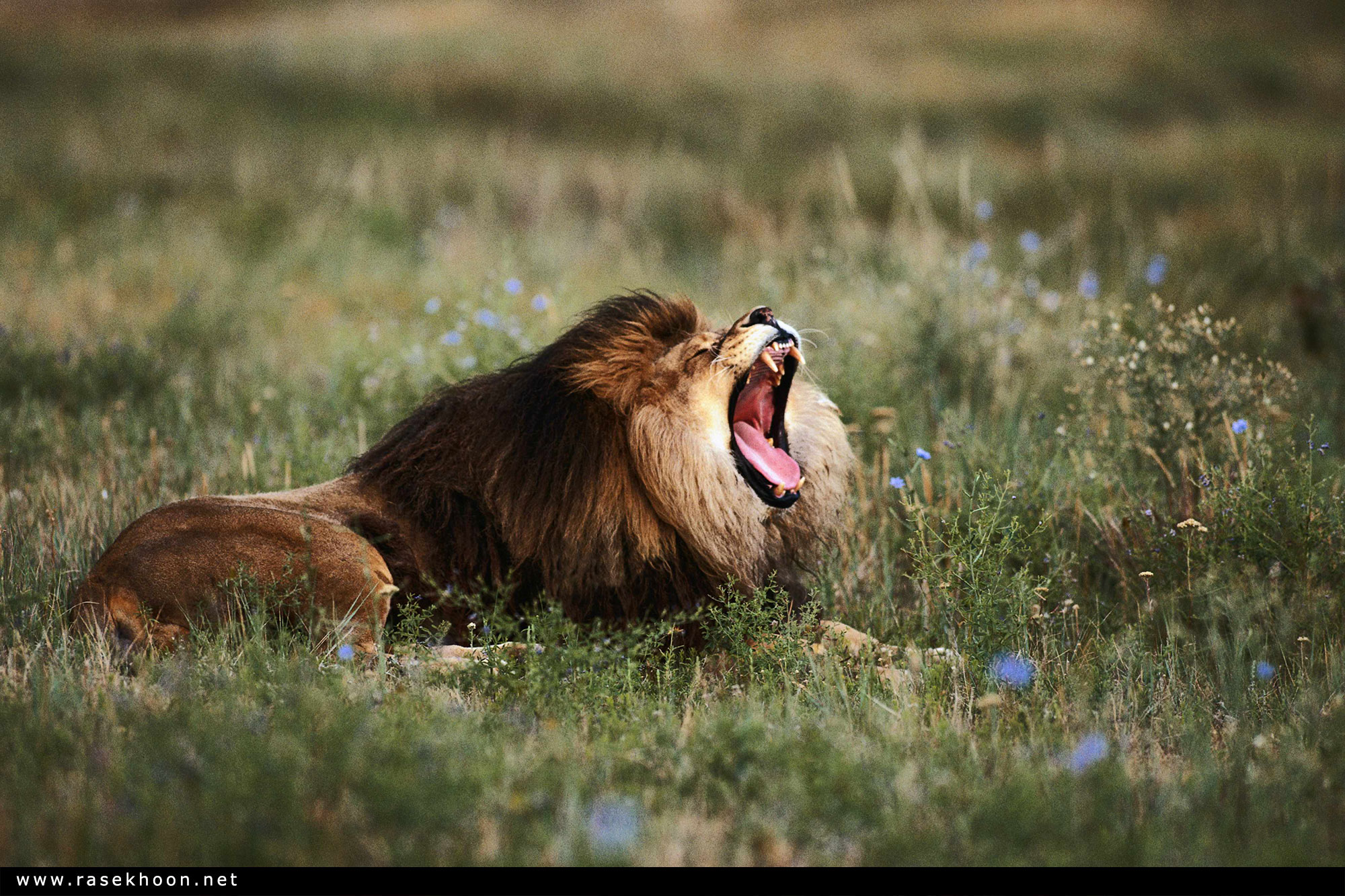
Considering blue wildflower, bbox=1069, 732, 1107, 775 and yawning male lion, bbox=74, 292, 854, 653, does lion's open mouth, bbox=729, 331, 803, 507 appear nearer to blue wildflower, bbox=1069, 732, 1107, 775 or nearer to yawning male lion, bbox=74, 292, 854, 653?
yawning male lion, bbox=74, 292, 854, 653

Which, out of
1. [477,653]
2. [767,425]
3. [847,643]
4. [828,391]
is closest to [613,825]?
[477,653]

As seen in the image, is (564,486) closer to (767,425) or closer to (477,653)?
(477,653)

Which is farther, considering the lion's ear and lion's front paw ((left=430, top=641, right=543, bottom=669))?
the lion's ear

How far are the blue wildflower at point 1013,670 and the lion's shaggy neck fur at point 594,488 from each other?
0.82 m

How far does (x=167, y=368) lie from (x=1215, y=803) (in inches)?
227

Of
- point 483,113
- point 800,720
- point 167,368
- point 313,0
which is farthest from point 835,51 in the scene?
point 800,720

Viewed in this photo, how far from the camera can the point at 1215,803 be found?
2.84 metres

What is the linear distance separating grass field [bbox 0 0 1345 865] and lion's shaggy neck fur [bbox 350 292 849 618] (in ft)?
0.69

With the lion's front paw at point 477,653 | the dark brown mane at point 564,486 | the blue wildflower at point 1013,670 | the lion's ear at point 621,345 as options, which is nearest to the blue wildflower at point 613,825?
the lion's front paw at point 477,653

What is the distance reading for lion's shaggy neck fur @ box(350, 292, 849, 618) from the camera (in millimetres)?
3869

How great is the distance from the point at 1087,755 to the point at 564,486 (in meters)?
1.75
